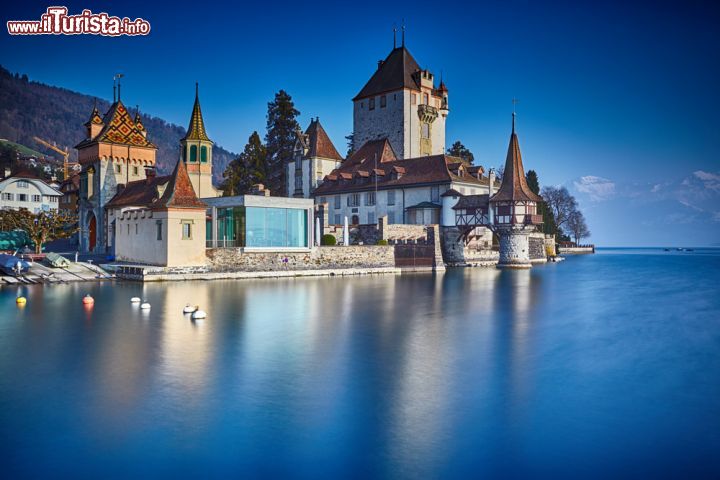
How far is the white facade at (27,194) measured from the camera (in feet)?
215

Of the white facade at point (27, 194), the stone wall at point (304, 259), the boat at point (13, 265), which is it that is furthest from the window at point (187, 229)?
the white facade at point (27, 194)

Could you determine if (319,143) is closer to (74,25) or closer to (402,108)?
(402,108)

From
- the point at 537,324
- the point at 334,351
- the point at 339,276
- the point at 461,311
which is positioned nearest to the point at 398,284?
the point at 339,276

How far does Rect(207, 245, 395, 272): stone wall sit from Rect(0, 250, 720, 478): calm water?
11.8m

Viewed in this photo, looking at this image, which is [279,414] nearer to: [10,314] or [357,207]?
[10,314]

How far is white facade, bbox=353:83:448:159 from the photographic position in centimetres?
6169

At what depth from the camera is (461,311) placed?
2370 cm

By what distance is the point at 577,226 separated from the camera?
349 feet

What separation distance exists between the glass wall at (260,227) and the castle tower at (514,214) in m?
17.4

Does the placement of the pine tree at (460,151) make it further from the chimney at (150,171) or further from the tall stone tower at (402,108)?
the chimney at (150,171)

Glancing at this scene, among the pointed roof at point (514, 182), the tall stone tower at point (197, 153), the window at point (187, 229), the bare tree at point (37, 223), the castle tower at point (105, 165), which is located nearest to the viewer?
the window at point (187, 229)

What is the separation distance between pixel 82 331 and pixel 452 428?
1267 centimetres

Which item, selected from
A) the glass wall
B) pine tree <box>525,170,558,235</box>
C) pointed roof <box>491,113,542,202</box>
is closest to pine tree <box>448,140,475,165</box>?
pine tree <box>525,170,558,235</box>

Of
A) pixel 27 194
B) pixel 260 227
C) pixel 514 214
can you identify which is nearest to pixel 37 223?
pixel 260 227
